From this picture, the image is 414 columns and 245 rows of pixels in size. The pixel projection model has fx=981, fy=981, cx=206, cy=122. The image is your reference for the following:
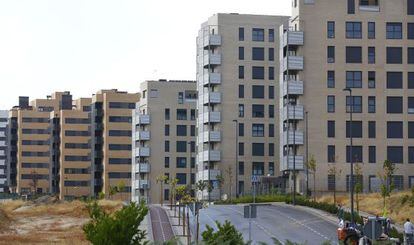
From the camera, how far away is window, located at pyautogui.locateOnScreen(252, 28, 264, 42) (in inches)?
5537

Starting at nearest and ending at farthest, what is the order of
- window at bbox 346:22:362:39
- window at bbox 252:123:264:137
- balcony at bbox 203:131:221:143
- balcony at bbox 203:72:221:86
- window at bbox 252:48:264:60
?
window at bbox 346:22:362:39, balcony at bbox 203:131:221:143, balcony at bbox 203:72:221:86, window at bbox 252:48:264:60, window at bbox 252:123:264:137

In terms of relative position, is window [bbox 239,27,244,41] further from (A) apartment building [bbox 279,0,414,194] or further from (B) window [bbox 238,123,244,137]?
(A) apartment building [bbox 279,0,414,194]

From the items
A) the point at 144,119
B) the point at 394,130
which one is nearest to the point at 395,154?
the point at 394,130

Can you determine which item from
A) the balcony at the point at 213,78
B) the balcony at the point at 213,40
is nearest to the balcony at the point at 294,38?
the balcony at the point at 213,40

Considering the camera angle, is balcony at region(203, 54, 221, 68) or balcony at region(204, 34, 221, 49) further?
balcony at region(203, 54, 221, 68)

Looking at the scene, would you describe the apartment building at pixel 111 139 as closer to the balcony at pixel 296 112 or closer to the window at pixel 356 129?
the balcony at pixel 296 112

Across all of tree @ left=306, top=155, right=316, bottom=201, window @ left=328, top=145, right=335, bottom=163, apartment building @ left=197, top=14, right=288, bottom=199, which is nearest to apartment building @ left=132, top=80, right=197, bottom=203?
apartment building @ left=197, top=14, right=288, bottom=199

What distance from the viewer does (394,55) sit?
11275 cm

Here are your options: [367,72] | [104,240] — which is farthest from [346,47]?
[104,240]

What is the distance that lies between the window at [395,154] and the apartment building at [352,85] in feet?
0.04

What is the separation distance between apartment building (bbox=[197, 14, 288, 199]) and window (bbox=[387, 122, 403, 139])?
97.7ft

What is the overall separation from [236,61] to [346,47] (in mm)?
30636

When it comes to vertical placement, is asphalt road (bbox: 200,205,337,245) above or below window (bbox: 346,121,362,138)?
below

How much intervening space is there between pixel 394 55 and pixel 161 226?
44.7m
